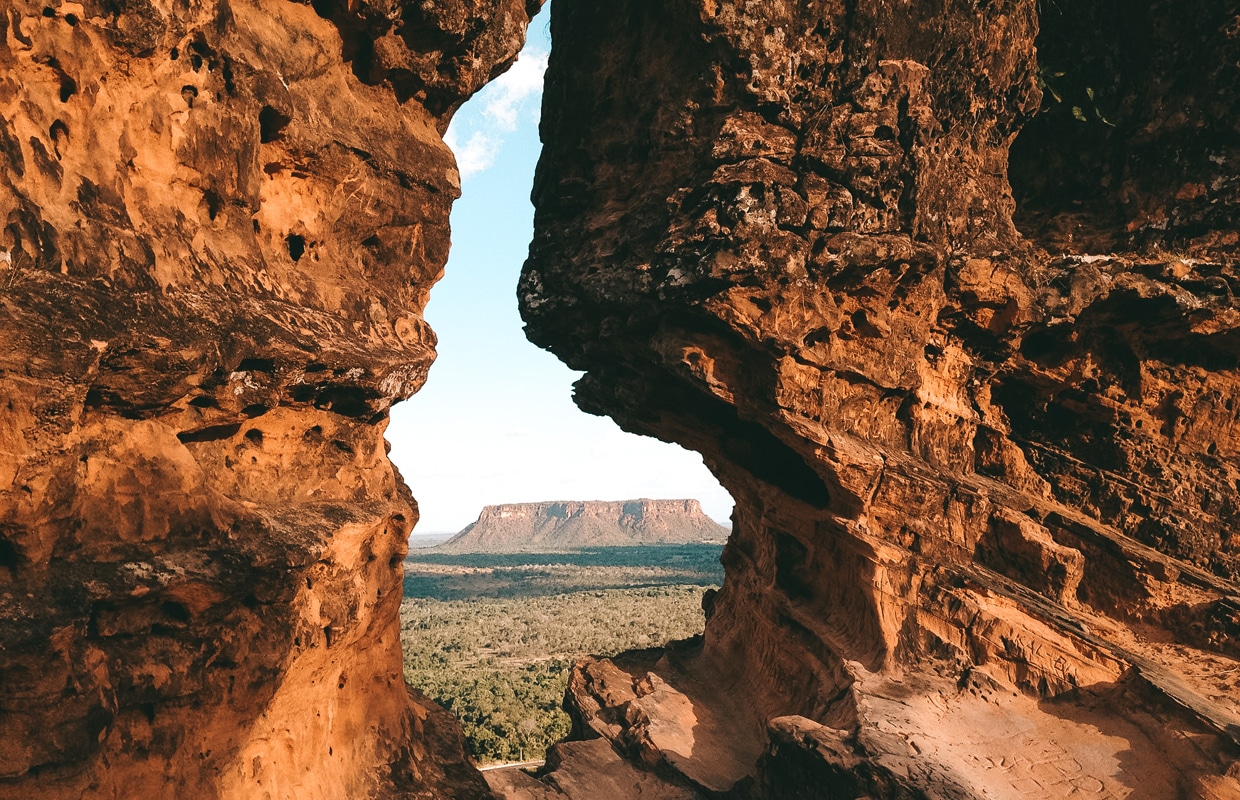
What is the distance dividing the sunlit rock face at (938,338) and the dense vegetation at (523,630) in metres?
11.9

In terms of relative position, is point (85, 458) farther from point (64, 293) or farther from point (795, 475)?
point (795, 475)

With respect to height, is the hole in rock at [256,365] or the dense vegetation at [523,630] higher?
the hole in rock at [256,365]

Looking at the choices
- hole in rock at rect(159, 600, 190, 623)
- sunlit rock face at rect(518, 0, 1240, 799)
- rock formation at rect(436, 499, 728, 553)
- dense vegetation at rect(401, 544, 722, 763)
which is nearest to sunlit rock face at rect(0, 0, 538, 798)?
hole in rock at rect(159, 600, 190, 623)

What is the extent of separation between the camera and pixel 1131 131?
51.0ft

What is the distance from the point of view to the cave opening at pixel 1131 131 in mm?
14609

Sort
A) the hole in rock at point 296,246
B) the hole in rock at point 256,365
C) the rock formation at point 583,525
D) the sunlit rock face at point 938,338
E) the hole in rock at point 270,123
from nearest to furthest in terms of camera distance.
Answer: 1. the hole in rock at point 256,365
2. the hole in rock at point 270,123
3. the hole in rock at point 296,246
4. the sunlit rock face at point 938,338
5. the rock formation at point 583,525

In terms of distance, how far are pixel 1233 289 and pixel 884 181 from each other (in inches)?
231

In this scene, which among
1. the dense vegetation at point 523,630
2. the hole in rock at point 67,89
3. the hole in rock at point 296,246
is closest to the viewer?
the hole in rock at point 67,89

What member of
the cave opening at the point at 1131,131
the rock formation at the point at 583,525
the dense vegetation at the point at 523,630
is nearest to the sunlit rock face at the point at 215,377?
the cave opening at the point at 1131,131

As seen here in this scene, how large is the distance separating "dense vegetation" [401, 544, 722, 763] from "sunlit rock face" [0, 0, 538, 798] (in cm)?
1449

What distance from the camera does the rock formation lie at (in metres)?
177

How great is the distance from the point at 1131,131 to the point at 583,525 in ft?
561

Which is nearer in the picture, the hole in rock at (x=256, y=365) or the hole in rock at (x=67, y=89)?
the hole in rock at (x=67, y=89)

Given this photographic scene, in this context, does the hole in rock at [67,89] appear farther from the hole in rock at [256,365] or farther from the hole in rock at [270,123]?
the hole in rock at [256,365]
